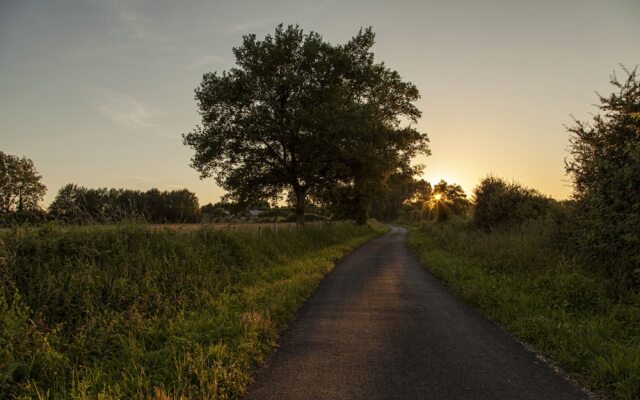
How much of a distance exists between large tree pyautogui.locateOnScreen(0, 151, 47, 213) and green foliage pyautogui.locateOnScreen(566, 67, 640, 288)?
13.4 m

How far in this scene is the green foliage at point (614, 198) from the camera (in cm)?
823

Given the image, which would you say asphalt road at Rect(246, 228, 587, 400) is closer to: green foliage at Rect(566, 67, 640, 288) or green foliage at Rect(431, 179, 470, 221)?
green foliage at Rect(566, 67, 640, 288)

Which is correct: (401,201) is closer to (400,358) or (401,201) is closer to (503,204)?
(503,204)

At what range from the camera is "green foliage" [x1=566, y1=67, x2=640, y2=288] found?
324 inches

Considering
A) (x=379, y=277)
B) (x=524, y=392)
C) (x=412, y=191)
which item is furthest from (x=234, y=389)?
(x=412, y=191)

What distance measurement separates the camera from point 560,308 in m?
8.06

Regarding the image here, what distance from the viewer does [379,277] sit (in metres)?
14.2

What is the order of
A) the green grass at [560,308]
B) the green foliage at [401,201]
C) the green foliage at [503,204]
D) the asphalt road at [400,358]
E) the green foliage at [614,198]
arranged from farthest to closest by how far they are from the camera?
the green foliage at [401,201]
the green foliage at [503,204]
the green foliage at [614,198]
the green grass at [560,308]
the asphalt road at [400,358]

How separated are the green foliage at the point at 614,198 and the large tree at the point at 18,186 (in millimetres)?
13366

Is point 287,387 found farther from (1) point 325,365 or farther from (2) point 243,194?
(2) point 243,194

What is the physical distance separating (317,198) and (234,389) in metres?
25.8

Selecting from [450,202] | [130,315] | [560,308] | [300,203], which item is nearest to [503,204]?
[300,203]

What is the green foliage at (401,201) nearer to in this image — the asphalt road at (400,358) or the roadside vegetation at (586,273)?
the roadside vegetation at (586,273)

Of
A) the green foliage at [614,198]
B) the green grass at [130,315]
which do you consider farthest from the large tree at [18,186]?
the green foliage at [614,198]
